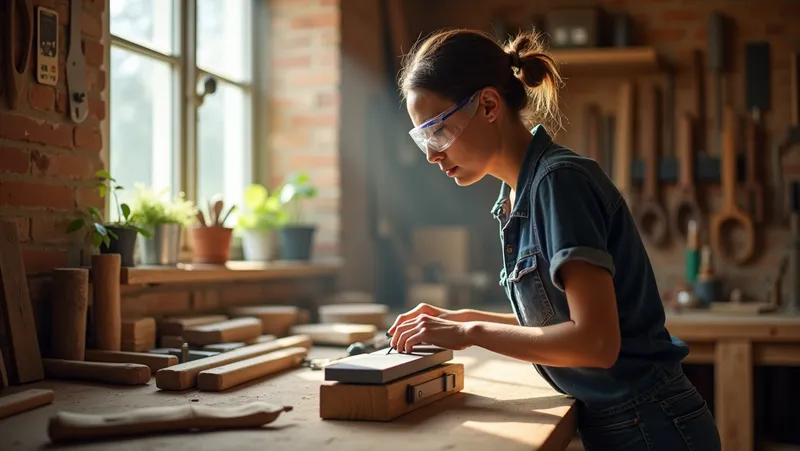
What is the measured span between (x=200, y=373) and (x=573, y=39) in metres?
2.71

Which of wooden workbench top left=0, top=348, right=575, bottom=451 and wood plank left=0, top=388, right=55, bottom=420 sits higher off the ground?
wood plank left=0, top=388, right=55, bottom=420

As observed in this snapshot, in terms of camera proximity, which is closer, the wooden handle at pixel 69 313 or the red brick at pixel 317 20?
the wooden handle at pixel 69 313

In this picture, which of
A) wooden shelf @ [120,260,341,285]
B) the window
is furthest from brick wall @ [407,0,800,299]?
wooden shelf @ [120,260,341,285]

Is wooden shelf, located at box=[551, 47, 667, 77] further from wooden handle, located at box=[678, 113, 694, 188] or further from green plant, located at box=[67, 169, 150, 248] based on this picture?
green plant, located at box=[67, 169, 150, 248]

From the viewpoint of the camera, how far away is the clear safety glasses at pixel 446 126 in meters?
1.67

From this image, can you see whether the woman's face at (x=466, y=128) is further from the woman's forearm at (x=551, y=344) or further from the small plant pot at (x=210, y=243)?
the small plant pot at (x=210, y=243)

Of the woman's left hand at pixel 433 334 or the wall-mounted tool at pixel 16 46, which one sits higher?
the wall-mounted tool at pixel 16 46

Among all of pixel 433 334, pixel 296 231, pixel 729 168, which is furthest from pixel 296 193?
pixel 729 168

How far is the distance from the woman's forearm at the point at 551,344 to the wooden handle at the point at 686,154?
2.56 m

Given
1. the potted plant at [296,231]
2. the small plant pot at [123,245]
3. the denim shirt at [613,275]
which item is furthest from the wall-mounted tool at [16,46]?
the potted plant at [296,231]

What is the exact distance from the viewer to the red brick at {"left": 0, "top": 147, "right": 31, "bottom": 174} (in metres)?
1.90

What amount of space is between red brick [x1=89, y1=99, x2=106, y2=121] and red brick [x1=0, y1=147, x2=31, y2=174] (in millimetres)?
269

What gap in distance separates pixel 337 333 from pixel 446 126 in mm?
963

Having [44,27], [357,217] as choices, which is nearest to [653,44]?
[357,217]
